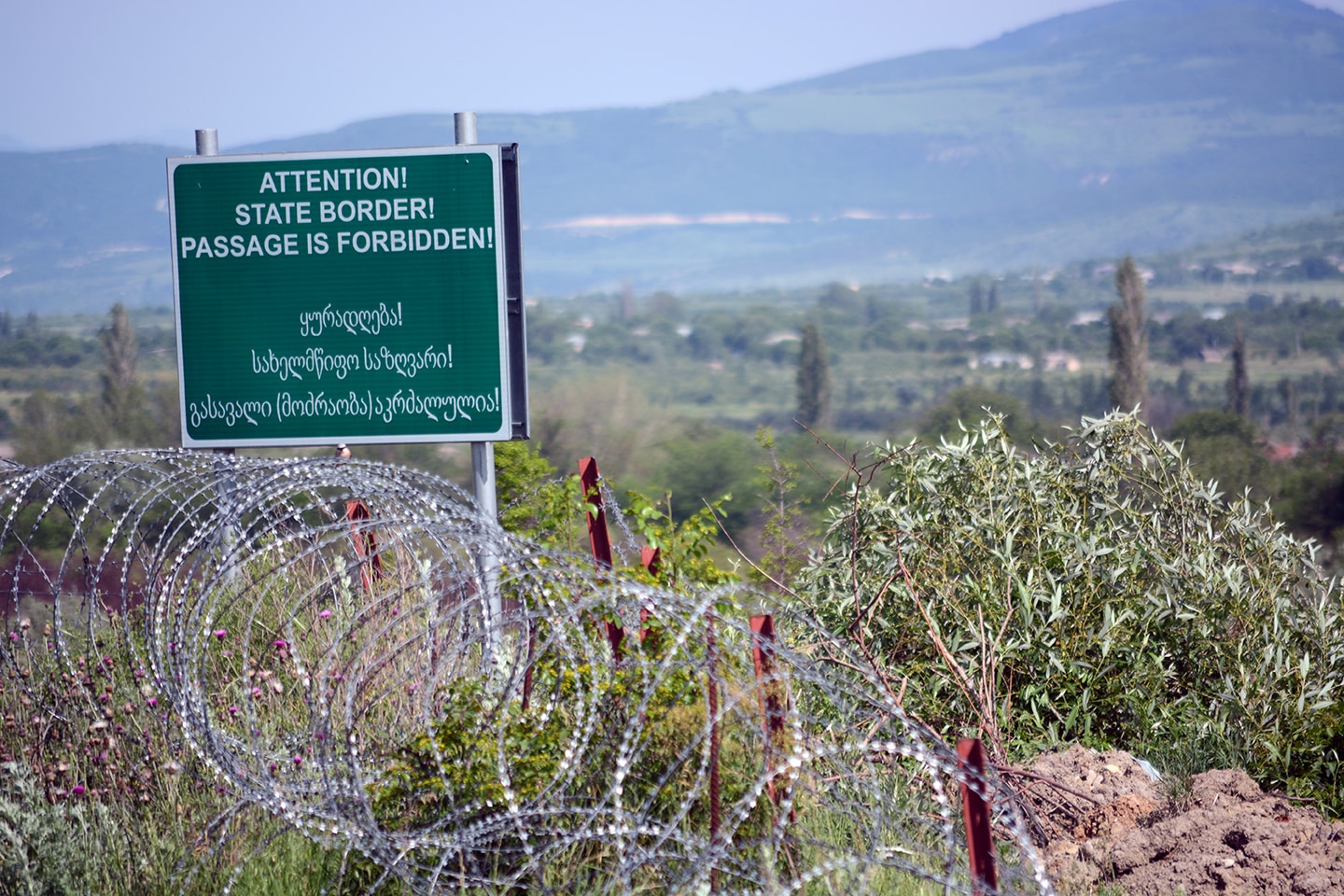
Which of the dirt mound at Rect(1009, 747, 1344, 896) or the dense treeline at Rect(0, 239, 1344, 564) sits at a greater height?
the dirt mound at Rect(1009, 747, 1344, 896)

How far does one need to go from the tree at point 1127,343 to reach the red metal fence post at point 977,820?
41576 mm

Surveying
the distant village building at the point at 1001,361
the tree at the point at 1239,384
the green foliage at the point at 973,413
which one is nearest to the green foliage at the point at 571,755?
the green foliage at the point at 973,413

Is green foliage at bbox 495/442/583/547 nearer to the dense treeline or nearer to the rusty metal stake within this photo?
the dense treeline

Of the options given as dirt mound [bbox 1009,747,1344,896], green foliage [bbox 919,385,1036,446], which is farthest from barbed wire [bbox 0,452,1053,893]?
green foliage [bbox 919,385,1036,446]

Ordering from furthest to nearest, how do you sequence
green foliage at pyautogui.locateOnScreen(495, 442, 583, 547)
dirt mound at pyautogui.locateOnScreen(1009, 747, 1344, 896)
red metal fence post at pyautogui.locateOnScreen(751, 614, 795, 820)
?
green foliage at pyautogui.locateOnScreen(495, 442, 583, 547) < dirt mound at pyautogui.locateOnScreen(1009, 747, 1344, 896) < red metal fence post at pyautogui.locateOnScreen(751, 614, 795, 820)

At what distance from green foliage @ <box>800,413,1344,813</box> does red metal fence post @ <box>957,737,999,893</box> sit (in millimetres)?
1622

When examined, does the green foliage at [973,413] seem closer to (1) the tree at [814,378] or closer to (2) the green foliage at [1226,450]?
(2) the green foliage at [1226,450]

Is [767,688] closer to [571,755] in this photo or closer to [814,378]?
[571,755]

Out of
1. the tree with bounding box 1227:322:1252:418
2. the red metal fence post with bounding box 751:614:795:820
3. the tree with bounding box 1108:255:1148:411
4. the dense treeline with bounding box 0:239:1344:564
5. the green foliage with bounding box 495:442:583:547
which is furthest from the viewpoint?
the tree with bounding box 1227:322:1252:418

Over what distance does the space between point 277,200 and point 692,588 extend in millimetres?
2976

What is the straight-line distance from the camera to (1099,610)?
5133 millimetres

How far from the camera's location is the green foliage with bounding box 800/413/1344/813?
479cm

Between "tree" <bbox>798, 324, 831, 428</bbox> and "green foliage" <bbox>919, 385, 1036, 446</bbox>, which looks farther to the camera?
"tree" <bbox>798, 324, 831, 428</bbox>

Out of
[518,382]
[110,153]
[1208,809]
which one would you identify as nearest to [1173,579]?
[1208,809]
